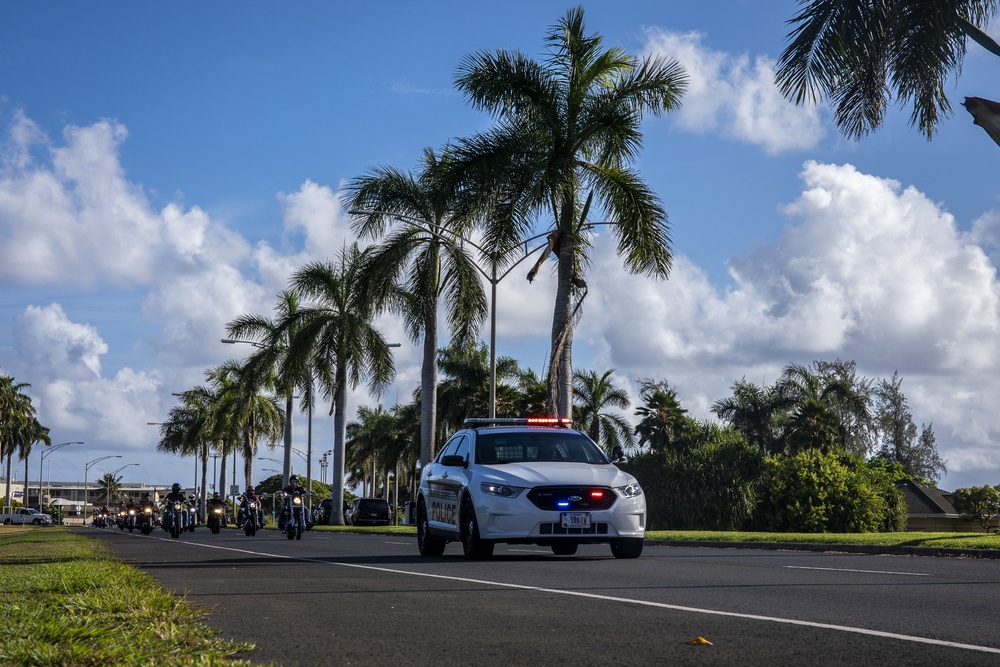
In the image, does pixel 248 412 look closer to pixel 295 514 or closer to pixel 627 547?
pixel 295 514

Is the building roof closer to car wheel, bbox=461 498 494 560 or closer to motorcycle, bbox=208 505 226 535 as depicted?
motorcycle, bbox=208 505 226 535

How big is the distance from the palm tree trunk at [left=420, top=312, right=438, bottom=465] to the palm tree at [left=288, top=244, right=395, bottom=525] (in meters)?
7.16

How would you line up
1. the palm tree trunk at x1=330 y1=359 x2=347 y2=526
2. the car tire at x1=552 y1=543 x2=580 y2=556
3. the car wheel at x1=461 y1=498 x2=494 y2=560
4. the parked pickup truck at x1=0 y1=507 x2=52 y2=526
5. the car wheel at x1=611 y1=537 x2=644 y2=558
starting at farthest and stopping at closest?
the parked pickup truck at x1=0 y1=507 x2=52 y2=526
the palm tree trunk at x1=330 y1=359 x2=347 y2=526
the car tire at x1=552 y1=543 x2=580 y2=556
the car wheel at x1=611 y1=537 x2=644 y2=558
the car wheel at x1=461 y1=498 x2=494 y2=560

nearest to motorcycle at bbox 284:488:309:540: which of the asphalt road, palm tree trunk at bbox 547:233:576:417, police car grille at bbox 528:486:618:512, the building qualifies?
palm tree trunk at bbox 547:233:576:417

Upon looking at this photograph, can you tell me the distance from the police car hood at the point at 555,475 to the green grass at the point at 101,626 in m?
5.53

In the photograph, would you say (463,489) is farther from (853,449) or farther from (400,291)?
(853,449)

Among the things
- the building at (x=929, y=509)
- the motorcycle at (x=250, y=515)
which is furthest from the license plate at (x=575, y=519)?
the building at (x=929, y=509)

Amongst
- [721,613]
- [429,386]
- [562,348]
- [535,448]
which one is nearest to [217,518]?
[429,386]

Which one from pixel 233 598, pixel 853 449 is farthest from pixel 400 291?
pixel 853 449

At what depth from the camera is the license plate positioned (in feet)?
48.4

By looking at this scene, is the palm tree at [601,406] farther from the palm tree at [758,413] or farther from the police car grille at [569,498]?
the police car grille at [569,498]

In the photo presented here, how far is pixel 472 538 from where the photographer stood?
15430 millimetres

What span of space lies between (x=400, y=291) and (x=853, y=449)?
4388cm

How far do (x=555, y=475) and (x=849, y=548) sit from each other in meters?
6.87
